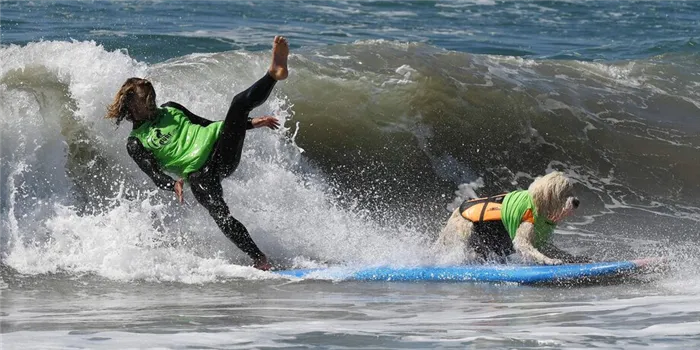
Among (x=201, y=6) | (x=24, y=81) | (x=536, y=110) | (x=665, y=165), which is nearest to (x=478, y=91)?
(x=536, y=110)

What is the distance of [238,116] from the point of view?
313 inches

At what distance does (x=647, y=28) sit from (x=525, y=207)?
13.6 meters

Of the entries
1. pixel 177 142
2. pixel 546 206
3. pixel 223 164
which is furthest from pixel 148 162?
pixel 546 206

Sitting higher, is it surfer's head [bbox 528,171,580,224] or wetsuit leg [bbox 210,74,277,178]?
wetsuit leg [bbox 210,74,277,178]

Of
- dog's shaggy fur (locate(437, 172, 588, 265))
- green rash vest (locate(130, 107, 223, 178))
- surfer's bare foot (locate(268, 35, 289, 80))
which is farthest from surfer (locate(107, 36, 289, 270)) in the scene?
dog's shaggy fur (locate(437, 172, 588, 265))

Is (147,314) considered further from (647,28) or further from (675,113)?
(647,28)

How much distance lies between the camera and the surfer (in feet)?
26.0

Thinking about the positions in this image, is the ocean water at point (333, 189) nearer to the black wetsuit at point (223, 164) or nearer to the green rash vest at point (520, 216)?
the black wetsuit at point (223, 164)

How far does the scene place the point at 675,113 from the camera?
13.6m

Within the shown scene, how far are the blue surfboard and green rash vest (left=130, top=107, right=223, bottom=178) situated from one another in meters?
1.02

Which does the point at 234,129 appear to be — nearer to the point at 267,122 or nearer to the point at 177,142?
the point at 267,122

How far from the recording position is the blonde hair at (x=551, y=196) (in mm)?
7688

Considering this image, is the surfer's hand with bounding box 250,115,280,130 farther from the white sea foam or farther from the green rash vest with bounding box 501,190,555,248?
the green rash vest with bounding box 501,190,555,248

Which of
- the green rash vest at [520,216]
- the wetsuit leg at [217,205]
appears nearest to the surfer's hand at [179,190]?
the wetsuit leg at [217,205]
